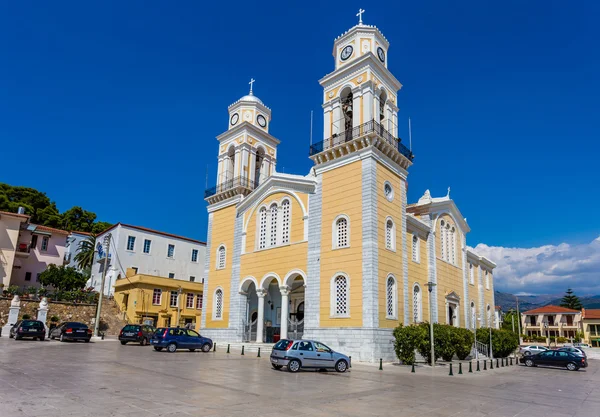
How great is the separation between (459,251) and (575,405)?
2564cm

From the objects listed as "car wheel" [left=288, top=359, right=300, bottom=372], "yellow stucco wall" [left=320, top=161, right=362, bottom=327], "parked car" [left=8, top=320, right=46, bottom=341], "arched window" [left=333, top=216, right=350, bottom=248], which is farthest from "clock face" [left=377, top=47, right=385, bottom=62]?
"parked car" [left=8, top=320, right=46, bottom=341]

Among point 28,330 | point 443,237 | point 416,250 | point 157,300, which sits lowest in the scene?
point 28,330

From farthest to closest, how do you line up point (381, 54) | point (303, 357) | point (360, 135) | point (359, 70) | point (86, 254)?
point (86, 254)
point (381, 54)
point (359, 70)
point (360, 135)
point (303, 357)

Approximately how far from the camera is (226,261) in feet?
108

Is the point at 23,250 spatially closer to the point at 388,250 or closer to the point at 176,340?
the point at 176,340

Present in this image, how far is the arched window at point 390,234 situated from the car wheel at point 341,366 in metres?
9.12

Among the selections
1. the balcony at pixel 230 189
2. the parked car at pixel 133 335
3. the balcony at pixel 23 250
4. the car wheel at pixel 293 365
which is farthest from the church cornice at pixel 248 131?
the balcony at pixel 23 250

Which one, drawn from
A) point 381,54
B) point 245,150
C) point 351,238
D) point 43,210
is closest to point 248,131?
point 245,150

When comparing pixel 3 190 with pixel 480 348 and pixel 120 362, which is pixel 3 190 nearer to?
pixel 120 362

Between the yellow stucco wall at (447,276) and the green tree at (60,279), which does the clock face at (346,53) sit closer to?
the yellow stucco wall at (447,276)

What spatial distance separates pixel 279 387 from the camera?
1202cm

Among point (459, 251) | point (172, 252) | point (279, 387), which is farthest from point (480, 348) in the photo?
point (172, 252)

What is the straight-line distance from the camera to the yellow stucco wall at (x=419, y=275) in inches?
1068

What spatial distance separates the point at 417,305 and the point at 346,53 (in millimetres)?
16744
